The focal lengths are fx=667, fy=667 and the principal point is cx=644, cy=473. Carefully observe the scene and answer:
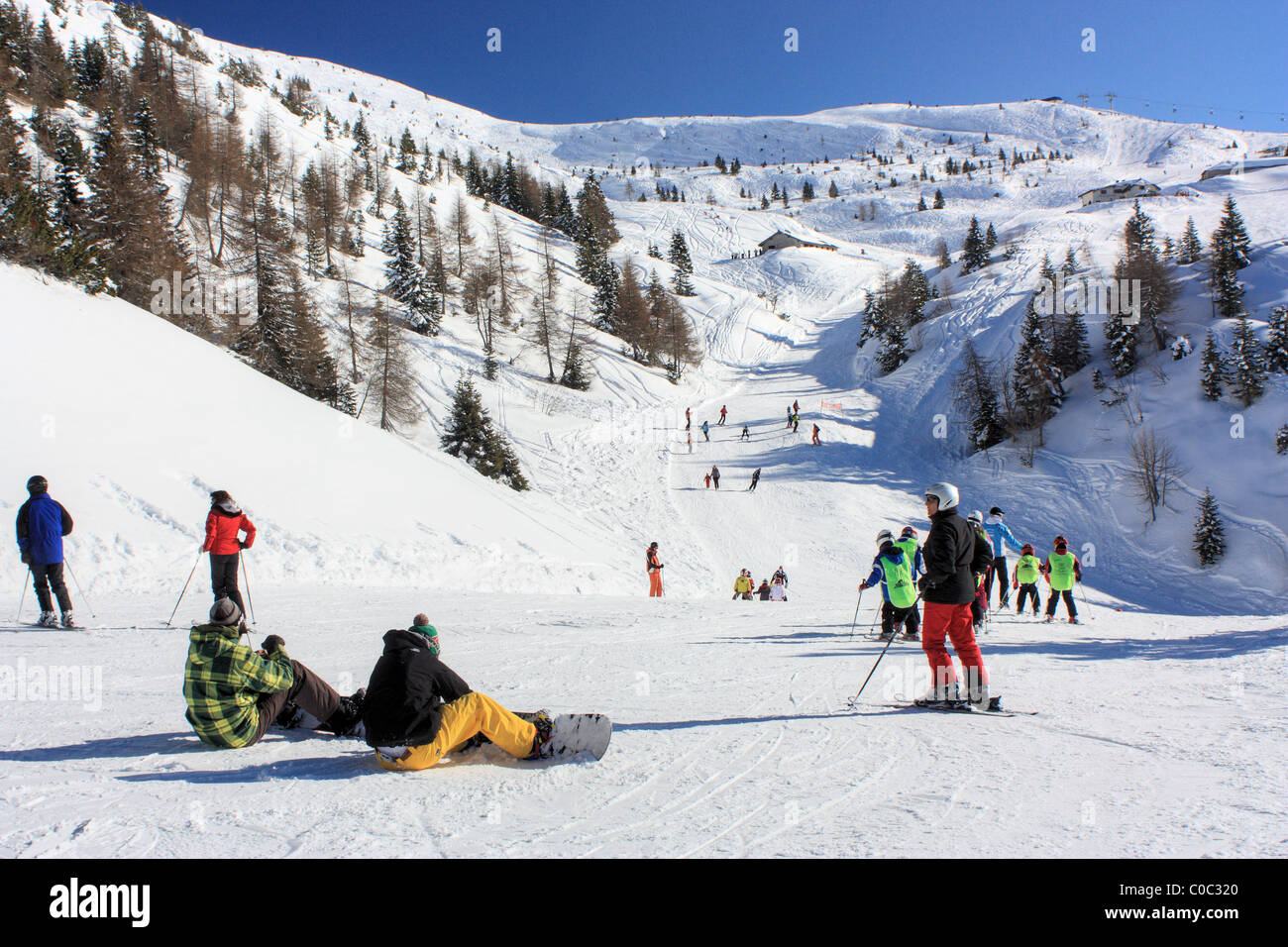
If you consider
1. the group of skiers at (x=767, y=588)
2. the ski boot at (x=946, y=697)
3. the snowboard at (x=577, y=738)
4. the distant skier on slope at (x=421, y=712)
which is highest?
the distant skier on slope at (x=421, y=712)

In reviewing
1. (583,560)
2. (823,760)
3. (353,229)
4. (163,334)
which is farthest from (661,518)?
(353,229)

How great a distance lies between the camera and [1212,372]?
33.7 m

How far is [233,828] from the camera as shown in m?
3.20

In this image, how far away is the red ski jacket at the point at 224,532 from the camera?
8.07m

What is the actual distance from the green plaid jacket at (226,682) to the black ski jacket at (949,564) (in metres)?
4.63

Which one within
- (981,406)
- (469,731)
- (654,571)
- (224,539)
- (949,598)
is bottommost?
(654,571)

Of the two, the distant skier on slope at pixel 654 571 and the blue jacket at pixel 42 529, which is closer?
the blue jacket at pixel 42 529

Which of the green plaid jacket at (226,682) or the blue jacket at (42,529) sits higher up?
the blue jacket at (42,529)

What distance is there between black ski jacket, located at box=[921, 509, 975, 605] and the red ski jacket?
7.47m

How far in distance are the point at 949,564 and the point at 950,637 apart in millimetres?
638

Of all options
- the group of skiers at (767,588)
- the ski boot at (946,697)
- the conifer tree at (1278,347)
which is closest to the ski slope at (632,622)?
the ski boot at (946,697)

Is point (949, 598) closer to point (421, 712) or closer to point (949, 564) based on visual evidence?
point (949, 564)

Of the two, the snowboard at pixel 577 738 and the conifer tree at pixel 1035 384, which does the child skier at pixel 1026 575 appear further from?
the conifer tree at pixel 1035 384

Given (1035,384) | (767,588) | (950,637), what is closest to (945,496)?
(950,637)
